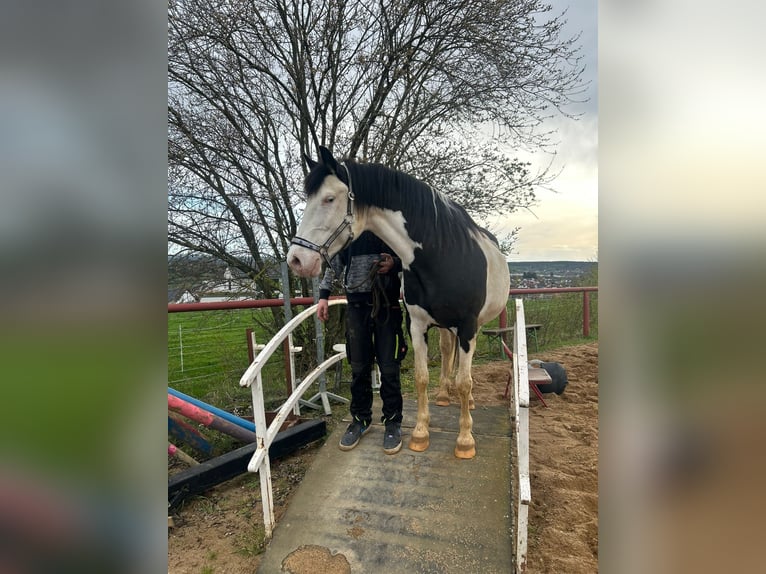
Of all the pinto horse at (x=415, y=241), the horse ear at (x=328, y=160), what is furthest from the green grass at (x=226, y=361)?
the horse ear at (x=328, y=160)

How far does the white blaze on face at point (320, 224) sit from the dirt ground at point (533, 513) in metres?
1.45

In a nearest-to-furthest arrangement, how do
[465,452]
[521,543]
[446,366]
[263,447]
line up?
1. [521,543]
2. [263,447]
3. [465,452]
4. [446,366]

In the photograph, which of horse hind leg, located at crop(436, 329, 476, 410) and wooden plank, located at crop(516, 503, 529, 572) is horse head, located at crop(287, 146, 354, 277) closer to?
wooden plank, located at crop(516, 503, 529, 572)

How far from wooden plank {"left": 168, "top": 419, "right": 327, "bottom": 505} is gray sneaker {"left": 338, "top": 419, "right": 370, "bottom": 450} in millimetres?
405

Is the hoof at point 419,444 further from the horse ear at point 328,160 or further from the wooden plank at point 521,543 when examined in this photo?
the horse ear at point 328,160

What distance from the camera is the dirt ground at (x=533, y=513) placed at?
1749 millimetres

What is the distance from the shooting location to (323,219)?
6.30ft

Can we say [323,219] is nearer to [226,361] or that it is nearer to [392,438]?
[392,438]

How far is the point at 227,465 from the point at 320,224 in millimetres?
1683

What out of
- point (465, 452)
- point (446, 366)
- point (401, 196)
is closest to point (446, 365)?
point (446, 366)

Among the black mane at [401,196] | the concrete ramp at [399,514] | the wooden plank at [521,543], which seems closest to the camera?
the wooden plank at [521,543]
